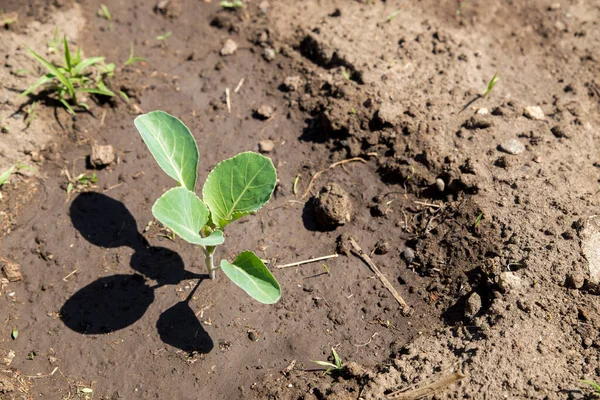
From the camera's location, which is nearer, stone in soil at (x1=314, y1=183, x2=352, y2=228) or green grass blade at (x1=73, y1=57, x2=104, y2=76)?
stone in soil at (x1=314, y1=183, x2=352, y2=228)

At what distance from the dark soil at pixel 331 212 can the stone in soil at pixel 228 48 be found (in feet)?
0.09

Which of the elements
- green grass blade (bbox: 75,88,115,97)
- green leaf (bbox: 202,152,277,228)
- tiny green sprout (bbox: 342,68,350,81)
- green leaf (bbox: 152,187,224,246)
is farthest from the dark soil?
green leaf (bbox: 152,187,224,246)

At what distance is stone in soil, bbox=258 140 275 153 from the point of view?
296 centimetres

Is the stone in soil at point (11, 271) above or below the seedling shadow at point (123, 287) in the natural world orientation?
below

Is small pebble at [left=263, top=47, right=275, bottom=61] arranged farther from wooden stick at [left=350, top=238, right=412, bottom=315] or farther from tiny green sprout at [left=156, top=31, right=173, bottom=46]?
wooden stick at [left=350, top=238, right=412, bottom=315]

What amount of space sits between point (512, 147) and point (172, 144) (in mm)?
1812

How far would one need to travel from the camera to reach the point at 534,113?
2.98 m

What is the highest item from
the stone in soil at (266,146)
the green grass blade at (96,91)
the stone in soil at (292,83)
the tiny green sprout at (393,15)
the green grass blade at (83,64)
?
the tiny green sprout at (393,15)

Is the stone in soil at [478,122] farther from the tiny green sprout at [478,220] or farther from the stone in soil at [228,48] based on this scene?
the stone in soil at [228,48]

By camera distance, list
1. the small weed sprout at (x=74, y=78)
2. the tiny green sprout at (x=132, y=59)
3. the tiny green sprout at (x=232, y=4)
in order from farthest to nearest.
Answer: the tiny green sprout at (x=232, y=4) → the tiny green sprout at (x=132, y=59) → the small weed sprout at (x=74, y=78)

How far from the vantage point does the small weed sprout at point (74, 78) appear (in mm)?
2963

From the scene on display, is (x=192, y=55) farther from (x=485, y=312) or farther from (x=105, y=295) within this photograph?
(x=485, y=312)

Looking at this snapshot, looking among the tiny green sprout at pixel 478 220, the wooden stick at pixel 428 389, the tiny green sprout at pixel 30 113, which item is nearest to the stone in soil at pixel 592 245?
the tiny green sprout at pixel 478 220

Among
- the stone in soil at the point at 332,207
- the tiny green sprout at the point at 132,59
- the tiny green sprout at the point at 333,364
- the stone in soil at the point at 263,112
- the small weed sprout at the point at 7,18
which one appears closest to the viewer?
the tiny green sprout at the point at 333,364
